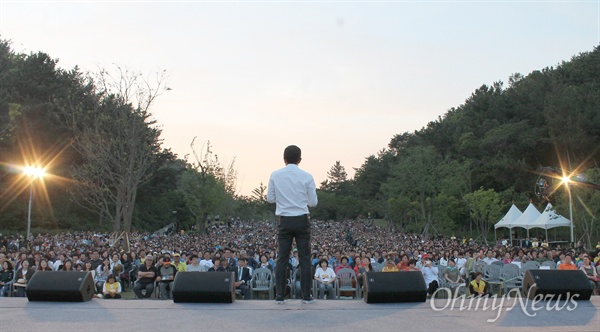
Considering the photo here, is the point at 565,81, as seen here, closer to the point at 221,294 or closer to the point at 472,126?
the point at 472,126

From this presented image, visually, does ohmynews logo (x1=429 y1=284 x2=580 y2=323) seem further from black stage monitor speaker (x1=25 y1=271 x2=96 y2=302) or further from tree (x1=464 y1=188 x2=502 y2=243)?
tree (x1=464 y1=188 x2=502 y2=243)

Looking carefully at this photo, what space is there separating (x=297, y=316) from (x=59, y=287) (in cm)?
259

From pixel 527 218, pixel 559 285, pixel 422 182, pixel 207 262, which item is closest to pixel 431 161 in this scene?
pixel 422 182

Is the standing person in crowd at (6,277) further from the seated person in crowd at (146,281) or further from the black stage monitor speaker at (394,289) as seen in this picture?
the black stage monitor speaker at (394,289)

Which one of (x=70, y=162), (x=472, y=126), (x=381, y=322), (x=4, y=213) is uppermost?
(x=472, y=126)

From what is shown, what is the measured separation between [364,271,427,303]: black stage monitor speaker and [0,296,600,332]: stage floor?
0.09 metres

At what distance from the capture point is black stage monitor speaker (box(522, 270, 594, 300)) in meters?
6.20

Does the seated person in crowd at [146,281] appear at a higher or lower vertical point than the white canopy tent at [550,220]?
lower

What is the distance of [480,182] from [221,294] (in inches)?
2094

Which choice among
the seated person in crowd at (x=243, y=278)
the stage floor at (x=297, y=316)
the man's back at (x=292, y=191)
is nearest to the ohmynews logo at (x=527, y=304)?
the stage floor at (x=297, y=316)

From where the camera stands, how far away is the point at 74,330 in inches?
182

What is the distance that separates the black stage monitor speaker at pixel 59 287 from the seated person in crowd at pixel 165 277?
707 cm

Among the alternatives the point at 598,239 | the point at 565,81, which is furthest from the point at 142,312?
the point at 565,81

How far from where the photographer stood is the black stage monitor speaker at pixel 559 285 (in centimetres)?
620
